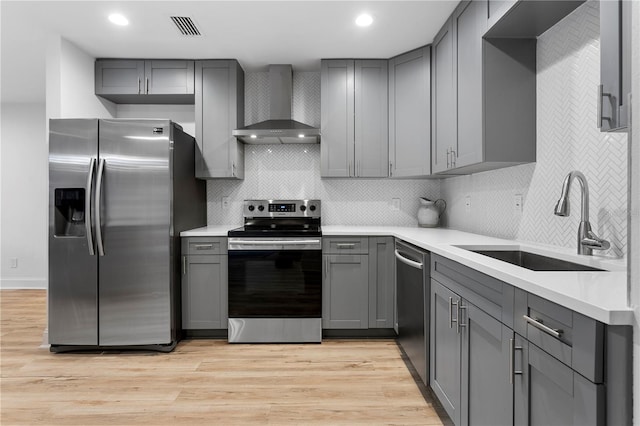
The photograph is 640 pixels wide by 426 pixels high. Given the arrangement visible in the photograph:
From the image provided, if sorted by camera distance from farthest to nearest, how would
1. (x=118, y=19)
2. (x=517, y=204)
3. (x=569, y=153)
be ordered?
1. (x=118, y=19)
2. (x=517, y=204)
3. (x=569, y=153)

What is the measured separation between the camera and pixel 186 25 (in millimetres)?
2693

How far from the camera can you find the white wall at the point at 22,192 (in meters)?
4.81

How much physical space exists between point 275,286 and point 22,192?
167 inches

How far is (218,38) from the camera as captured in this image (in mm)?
2895

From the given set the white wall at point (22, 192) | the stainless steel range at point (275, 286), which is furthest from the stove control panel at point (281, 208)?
the white wall at point (22, 192)

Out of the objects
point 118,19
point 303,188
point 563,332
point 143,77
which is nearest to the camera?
point 563,332

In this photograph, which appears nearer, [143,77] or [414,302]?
[414,302]

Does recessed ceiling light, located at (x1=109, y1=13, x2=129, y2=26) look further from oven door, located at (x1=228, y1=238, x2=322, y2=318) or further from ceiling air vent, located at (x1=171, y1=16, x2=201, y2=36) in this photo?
oven door, located at (x1=228, y1=238, x2=322, y2=318)

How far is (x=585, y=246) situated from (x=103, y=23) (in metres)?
3.38

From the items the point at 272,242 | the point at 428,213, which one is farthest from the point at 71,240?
the point at 428,213

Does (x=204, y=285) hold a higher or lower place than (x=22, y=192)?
lower

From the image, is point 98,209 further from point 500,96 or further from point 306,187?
point 500,96

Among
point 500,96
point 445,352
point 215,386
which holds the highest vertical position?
point 500,96

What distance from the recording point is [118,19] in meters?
2.61
